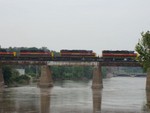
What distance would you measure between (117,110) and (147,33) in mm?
15806

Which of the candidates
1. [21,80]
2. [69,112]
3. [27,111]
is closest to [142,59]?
[69,112]

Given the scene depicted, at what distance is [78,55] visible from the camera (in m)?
102

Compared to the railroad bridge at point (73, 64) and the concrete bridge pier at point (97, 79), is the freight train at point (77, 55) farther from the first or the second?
the concrete bridge pier at point (97, 79)

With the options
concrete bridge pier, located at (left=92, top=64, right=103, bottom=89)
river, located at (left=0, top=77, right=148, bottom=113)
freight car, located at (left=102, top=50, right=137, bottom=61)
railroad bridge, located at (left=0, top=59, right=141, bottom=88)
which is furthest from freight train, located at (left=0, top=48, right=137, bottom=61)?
river, located at (left=0, top=77, right=148, bottom=113)

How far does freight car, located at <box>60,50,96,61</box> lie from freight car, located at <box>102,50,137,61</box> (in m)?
2.96

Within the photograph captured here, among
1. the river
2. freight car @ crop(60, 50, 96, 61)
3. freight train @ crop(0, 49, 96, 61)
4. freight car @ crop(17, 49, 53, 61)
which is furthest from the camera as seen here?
freight car @ crop(17, 49, 53, 61)

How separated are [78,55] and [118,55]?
960cm

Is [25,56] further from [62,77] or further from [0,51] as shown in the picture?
[62,77]

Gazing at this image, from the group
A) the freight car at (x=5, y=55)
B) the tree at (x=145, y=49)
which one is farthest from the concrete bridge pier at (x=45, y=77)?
the tree at (x=145, y=49)

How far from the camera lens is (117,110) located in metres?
50.6

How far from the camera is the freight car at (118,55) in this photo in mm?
99188

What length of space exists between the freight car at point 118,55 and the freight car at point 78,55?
9.72ft

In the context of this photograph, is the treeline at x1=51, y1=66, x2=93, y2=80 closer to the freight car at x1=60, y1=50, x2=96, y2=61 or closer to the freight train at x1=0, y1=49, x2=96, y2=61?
the freight train at x1=0, y1=49, x2=96, y2=61

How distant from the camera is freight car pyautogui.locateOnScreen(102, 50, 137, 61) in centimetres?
9919
